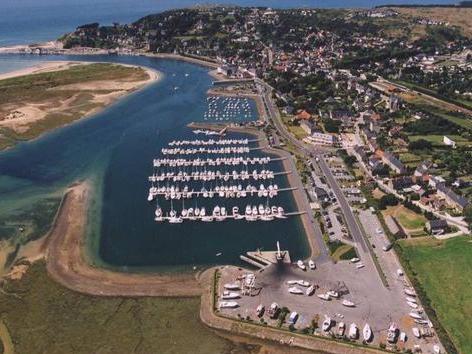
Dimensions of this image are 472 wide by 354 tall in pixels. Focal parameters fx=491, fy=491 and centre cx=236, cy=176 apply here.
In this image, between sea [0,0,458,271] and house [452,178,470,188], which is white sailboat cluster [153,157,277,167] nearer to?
sea [0,0,458,271]

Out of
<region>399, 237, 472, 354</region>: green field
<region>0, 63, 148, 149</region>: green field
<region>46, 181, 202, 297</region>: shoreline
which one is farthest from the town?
<region>0, 63, 148, 149</region>: green field

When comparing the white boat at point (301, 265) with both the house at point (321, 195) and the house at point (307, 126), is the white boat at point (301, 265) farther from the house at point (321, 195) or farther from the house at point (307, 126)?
the house at point (307, 126)

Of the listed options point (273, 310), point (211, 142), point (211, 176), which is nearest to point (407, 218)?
point (273, 310)

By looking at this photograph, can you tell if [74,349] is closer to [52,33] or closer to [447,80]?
[447,80]

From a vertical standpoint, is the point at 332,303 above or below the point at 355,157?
below

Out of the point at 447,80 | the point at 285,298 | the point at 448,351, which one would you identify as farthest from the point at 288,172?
the point at 447,80

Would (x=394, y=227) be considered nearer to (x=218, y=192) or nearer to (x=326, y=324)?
(x=326, y=324)
